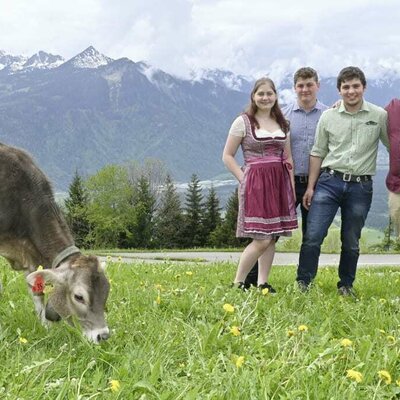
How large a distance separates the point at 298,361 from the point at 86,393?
1.68m

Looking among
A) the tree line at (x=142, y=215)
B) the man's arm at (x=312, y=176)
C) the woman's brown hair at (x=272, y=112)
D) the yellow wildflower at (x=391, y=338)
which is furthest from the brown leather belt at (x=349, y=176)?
the tree line at (x=142, y=215)

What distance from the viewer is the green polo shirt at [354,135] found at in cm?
829

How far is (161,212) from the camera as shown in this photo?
80.3 meters

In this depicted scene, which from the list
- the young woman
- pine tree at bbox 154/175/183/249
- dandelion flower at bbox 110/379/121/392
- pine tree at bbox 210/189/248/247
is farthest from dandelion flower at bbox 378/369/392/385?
pine tree at bbox 154/175/183/249

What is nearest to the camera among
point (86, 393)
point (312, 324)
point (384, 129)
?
point (86, 393)

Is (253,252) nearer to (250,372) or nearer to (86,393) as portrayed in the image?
(250,372)

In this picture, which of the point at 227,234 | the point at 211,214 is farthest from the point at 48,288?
the point at 211,214

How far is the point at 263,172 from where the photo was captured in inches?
336

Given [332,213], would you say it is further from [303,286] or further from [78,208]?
[78,208]

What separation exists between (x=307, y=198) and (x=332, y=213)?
1.41 ft

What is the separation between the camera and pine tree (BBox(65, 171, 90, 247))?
8356 cm

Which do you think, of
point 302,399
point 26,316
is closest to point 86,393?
point 302,399

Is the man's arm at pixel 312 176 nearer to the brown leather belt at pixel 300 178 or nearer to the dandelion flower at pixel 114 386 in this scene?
the brown leather belt at pixel 300 178

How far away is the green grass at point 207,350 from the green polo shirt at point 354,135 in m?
1.82
